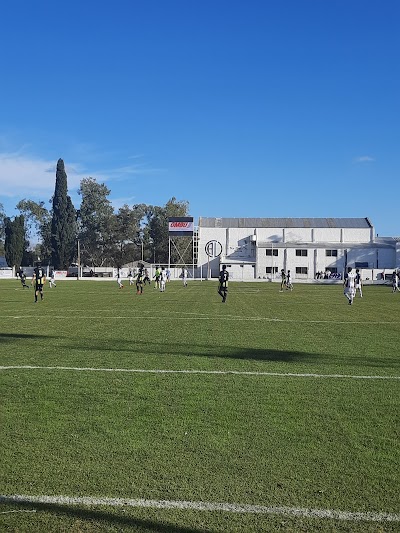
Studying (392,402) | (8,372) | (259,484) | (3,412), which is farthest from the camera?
(8,372)

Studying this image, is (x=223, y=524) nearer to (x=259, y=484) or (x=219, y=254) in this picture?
(x=259, y=484)

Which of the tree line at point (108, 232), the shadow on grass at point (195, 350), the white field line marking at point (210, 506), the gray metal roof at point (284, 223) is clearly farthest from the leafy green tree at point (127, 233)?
the white field line marking at point (210, 506)

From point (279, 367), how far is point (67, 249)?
94110mm

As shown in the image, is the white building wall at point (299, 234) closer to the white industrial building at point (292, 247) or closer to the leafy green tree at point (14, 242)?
the white industrial building at point (292, 247)

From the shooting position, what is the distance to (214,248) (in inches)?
3797

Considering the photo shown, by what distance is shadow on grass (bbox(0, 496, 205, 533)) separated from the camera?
12.5 ft

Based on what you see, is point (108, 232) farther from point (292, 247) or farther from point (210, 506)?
point (210, 506)

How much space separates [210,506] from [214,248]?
92.5 meters

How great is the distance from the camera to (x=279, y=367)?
9.47 m

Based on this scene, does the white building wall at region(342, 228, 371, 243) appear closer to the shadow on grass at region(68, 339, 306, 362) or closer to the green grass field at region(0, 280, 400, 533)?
the green grass field at region(0, 280, 400, 533)

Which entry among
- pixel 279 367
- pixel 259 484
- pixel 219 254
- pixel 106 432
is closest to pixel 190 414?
pixel 106 432

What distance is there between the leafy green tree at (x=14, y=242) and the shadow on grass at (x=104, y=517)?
101 m

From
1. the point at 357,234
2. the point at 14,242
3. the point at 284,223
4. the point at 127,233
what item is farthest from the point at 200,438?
the point at 127,233

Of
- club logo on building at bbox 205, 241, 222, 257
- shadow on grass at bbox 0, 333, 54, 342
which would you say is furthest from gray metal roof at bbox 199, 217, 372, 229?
shadow on grass at bbox 0, 333, 54, 342
